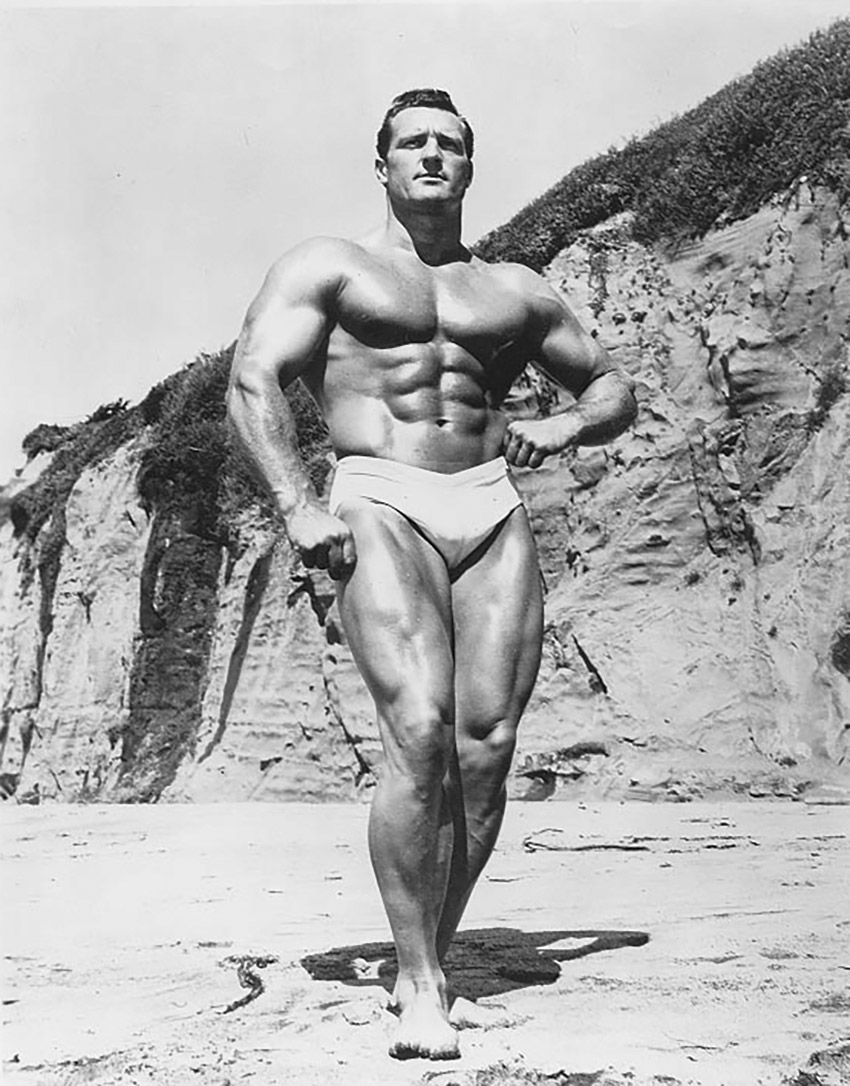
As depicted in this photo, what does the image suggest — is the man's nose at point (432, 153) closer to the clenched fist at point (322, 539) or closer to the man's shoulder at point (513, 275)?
the man's shoulder at point (513, 275)

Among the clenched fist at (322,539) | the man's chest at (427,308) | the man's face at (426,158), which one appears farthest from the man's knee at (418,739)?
the man's face at (426,158)

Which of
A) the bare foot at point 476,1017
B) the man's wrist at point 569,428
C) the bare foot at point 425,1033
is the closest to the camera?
the bare foot at point 425,1033

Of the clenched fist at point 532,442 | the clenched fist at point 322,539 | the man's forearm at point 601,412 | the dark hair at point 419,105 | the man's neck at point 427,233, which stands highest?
the dark hair at point 419,105

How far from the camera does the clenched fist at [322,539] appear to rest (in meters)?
3.74

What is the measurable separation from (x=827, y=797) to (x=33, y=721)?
40.7ft

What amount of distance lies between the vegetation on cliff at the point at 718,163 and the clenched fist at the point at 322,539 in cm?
1092

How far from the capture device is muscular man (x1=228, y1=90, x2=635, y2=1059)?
371 centimetres

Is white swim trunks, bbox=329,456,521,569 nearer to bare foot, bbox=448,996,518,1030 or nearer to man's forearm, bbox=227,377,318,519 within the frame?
man's forearm, bbox=227,377,318,519

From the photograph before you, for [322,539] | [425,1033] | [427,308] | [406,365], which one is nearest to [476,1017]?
[425,1033]

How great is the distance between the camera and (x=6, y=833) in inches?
362

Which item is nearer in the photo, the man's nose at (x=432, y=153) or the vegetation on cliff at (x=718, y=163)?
the man's nose at (x=432, y=153)

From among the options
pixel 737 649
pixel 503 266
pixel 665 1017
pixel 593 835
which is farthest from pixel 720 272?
pixel 665 1017

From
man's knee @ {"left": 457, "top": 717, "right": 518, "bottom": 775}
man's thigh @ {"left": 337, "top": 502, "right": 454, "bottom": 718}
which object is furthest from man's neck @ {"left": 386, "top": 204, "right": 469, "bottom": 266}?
man's knee @ {"left": 457, "top": 717, "right": 518, "bottom": 775}

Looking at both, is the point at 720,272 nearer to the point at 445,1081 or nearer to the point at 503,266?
the point at 503,266
